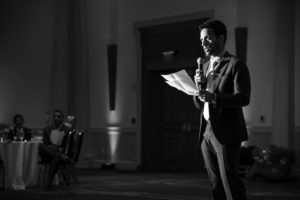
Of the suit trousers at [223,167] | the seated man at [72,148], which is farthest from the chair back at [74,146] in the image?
the suit trousers at [223,167]

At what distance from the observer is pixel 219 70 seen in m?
2.70

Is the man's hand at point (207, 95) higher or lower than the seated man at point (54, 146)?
higher

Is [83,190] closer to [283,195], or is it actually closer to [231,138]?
[283,195]

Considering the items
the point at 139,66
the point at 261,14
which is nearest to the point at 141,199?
the point at 261,14

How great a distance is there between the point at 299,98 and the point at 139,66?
3.69 metres

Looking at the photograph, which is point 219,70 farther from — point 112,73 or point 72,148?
point 112,73

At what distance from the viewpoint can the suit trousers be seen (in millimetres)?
2566

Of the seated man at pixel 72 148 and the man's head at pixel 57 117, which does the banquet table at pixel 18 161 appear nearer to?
the seated man at pixel 72 148

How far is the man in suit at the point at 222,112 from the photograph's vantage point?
2580mm

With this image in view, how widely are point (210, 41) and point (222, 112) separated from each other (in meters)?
0.34

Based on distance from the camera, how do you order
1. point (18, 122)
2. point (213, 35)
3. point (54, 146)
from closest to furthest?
point (213, 35) → point (54, 146) → point (18, 122)

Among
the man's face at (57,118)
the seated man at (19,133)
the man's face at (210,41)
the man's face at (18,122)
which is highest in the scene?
the man's face at (210,41)

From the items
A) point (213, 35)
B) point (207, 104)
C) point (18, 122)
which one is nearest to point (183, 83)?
point (207, 104)

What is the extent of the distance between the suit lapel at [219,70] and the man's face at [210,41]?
0.05 meters
